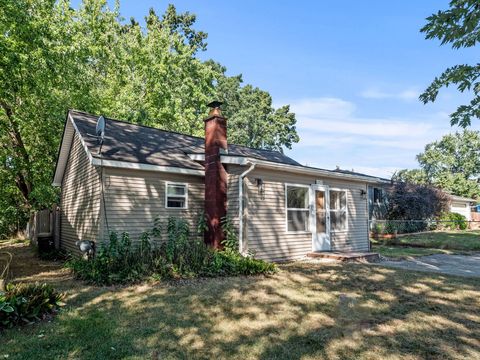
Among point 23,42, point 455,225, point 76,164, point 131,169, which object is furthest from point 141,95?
point 455,225

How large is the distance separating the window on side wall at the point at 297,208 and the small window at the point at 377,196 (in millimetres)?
13519

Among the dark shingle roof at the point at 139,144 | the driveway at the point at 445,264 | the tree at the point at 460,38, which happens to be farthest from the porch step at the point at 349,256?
the tree at the point at 460,38

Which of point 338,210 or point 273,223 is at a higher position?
point 338,210

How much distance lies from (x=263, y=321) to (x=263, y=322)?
0.04m

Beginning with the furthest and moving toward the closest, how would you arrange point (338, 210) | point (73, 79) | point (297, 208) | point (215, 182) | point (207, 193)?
point (73, 79), point (338, 210), point (297, 208), point (207, 193), point (215, 182)

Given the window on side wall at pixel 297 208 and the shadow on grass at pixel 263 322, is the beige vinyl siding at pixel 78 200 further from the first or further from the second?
the window on side wall at pixel 297 208

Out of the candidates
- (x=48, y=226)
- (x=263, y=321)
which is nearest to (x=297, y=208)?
(x=263, y=321)

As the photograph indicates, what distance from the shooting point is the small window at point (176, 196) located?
401 inches

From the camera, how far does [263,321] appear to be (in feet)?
15.8

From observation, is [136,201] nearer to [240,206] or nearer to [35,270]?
[240,206]

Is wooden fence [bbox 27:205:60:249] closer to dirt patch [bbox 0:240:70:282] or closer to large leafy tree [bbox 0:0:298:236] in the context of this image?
dirt patch [bbox 0:240:70:282]

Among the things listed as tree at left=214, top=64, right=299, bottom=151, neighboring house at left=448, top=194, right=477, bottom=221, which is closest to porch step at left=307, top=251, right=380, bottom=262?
neighboring house at left=448, top=194, right=477, bottom=221

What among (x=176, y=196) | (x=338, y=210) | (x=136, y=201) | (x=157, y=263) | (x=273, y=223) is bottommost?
(x=157, y=263)

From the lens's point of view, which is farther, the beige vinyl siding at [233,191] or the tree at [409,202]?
the tree at [409,202]
